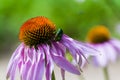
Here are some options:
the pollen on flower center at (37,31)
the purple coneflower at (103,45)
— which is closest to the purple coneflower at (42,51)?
the pollen on flower center at (37,31)

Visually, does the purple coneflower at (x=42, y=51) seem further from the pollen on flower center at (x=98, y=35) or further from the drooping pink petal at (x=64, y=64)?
the pollen on flower center at (x=98, y=35)

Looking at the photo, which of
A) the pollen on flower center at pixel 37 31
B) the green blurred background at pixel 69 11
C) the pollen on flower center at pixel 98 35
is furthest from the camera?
the pollen on flower center at pixel 98 35

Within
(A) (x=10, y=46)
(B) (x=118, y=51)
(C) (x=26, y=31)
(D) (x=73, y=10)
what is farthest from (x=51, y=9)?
(A) (x=10, y=46)

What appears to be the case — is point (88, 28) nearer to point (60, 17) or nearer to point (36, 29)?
point (60, 17)

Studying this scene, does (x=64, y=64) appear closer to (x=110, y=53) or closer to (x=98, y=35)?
(x=110, y=53)

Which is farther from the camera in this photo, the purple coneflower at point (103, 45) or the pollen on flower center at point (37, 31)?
the purple coneflower at point (103, 45)

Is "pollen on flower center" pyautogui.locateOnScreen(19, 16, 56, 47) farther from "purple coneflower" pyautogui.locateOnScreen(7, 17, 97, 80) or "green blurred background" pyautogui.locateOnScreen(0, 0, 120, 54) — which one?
"green blurred background" pyautogui.locateOnScreen(0, 0, 120, 54)
